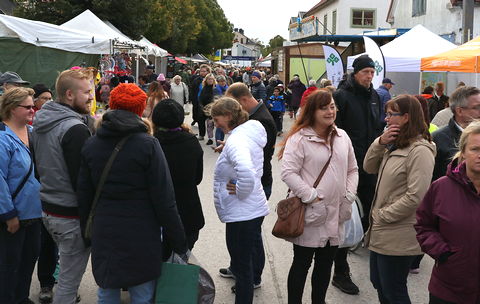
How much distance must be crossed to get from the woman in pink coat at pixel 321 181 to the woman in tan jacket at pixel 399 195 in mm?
262

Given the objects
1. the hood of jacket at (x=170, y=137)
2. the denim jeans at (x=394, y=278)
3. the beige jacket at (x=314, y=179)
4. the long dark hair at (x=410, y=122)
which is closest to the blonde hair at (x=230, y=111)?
the hood of jacket at (x=170, y=137)

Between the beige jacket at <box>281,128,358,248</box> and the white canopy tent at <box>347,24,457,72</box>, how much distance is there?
10.5 m

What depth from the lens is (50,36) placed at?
12453mm

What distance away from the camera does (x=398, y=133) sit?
11.4 feet

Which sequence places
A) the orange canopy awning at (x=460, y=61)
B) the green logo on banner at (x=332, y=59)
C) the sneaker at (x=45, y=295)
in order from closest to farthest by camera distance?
the sneaker at (x=45, y=295) < the orange canopy awning at (x=460, y=61) < the green logo on banner at (x=332, y=59)

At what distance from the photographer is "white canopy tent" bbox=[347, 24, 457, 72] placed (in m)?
13.9

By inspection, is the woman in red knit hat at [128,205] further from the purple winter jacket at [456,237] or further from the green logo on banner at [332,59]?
the green logo on banner at [332,59]

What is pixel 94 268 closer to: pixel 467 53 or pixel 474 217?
A: pixel 474 217

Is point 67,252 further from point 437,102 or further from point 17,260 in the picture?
point 437,102

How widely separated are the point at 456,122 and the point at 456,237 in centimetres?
182

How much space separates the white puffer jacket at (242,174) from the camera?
359 cm

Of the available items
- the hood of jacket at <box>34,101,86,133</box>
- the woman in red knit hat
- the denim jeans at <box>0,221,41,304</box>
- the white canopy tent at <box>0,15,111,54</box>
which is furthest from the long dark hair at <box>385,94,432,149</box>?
the white canopy tent at <box>0,15,111,54</box>

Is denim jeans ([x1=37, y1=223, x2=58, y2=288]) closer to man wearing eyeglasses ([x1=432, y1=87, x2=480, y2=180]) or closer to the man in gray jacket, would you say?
the man in gray jacket

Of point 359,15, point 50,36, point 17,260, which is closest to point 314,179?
point 17,260
